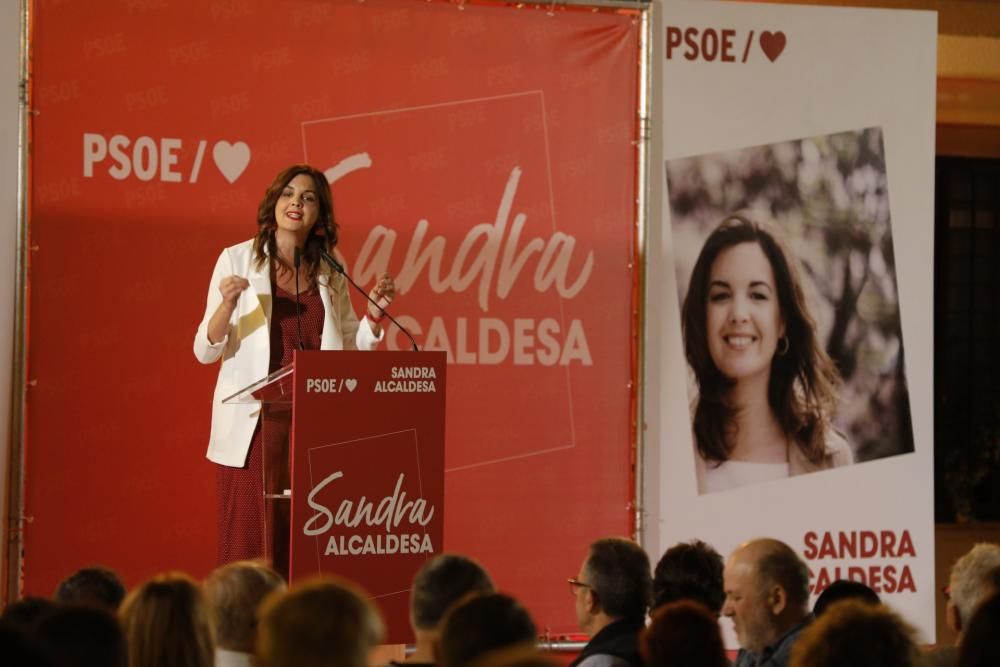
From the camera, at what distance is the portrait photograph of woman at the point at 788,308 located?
20.5 ft

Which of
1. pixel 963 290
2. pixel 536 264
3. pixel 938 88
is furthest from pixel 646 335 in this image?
pixel 963 290

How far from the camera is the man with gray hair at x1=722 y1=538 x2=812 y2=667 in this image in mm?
3627

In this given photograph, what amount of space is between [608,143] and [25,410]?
2.60 m

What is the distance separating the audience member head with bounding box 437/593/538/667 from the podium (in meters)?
1.78

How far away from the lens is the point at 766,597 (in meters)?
3.63

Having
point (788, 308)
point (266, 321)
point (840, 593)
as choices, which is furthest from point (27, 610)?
point (788, 308)

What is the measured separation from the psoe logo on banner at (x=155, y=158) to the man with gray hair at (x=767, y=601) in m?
2.93

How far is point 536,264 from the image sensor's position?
6.09 metres

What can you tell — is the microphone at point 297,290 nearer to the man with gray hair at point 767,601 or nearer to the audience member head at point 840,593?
the man with gray hair at point 767,601

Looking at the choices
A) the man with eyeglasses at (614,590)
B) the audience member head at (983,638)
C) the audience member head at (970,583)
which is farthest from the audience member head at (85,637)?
the audience member head at (970,583)

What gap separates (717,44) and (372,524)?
3092mm

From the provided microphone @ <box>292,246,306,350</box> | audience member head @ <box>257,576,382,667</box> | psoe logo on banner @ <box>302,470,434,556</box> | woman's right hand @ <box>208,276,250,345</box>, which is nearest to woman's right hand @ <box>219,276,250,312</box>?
woman's right hand @ <box>208,276,250,345</box>

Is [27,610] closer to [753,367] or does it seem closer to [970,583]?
[970,583]

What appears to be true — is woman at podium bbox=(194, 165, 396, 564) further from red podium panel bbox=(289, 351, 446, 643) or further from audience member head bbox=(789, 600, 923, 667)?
audience member head bbox=(789, 600, 923, 667)
